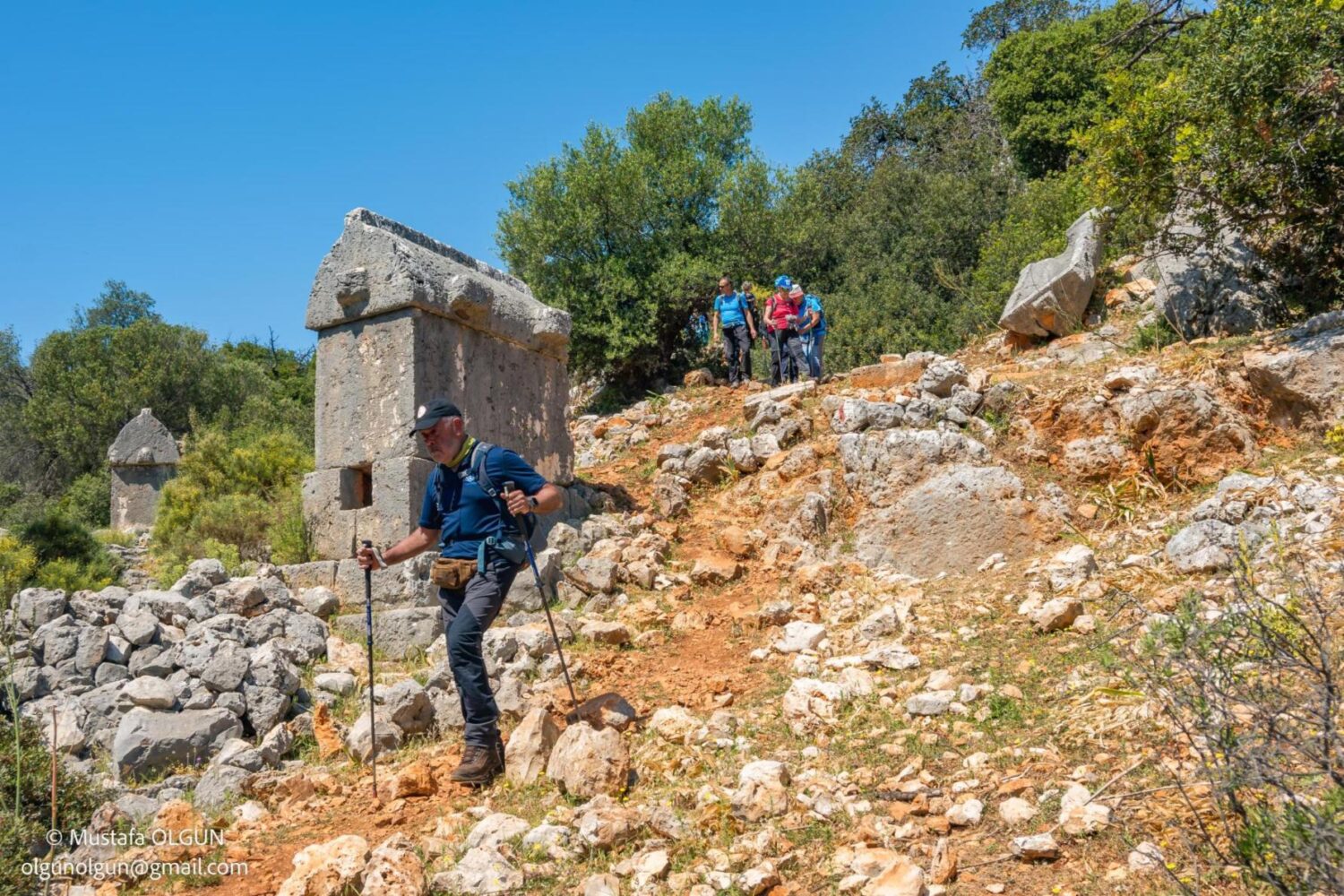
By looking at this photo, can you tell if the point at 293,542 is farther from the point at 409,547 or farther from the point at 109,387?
the point at 109,387

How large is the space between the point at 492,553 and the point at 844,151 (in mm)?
28581

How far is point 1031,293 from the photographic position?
11305mm

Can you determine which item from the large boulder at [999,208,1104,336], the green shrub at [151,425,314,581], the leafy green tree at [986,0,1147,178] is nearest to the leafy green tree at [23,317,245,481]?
the green shrub at [151,425,314,581]

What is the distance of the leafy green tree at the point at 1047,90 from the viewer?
22609 mm

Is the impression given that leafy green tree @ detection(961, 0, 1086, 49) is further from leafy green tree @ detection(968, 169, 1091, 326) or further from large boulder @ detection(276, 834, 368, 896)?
large boulder @ detection(276, 834, 368, 896)

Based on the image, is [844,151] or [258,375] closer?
[258,375]

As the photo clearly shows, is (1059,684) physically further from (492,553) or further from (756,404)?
(756,404)

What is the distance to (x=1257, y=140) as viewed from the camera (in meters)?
7.80

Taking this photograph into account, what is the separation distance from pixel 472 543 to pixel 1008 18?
105ft

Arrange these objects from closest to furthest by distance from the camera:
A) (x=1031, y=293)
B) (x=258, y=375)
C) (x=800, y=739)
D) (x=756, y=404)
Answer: (x=800, y=739), (x=756, y=404), (x=1031, y=293), (x=258, y=375)

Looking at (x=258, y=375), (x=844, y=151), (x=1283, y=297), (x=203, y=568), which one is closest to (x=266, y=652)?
(x=203, y=568)

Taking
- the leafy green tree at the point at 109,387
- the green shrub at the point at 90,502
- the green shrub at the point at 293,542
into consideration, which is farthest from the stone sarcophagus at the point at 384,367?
the leafy green tree at the point at 109,387

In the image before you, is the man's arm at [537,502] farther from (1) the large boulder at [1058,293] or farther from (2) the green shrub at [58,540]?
(1) the large boulder at [1058,293]

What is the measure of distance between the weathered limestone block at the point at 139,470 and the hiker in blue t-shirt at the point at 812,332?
958 centimetres
